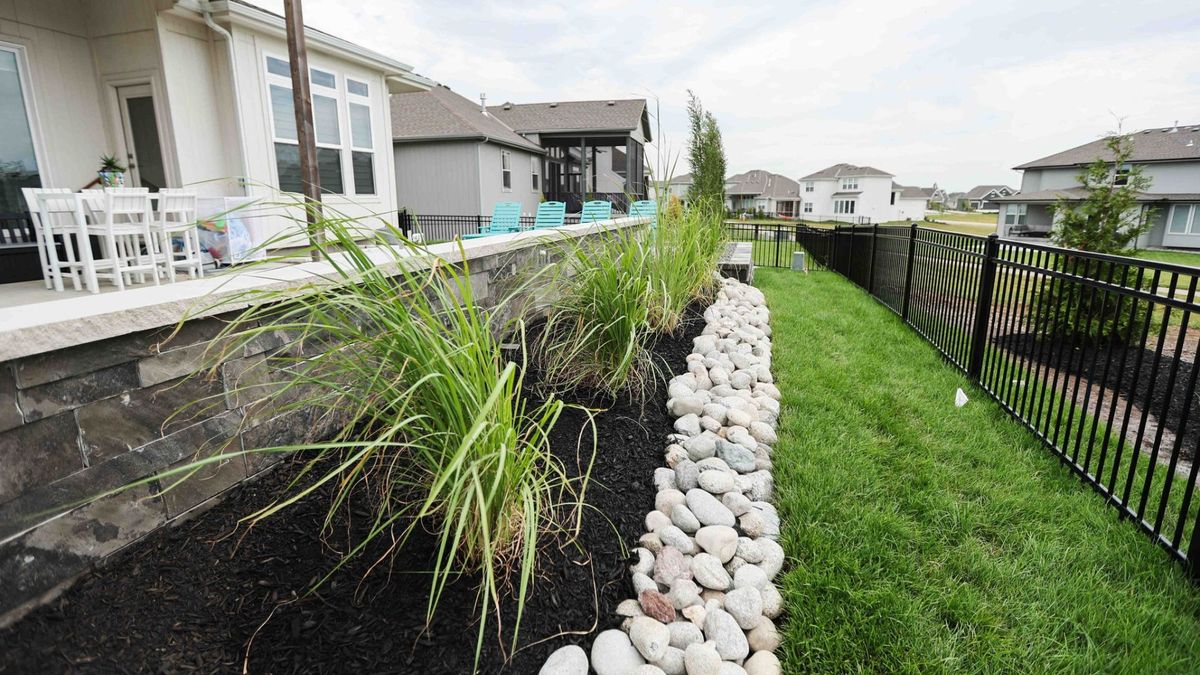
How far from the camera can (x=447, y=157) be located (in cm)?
1582

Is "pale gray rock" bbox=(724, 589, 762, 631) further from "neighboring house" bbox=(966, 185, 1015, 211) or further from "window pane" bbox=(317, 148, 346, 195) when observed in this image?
"neighboring house" bbox=(966, 185, 1015, 211)

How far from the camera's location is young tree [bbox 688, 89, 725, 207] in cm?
1234

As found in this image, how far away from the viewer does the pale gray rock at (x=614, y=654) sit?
1.44 m

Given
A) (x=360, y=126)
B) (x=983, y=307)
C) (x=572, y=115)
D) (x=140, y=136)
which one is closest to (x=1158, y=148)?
(x=572, y=115)

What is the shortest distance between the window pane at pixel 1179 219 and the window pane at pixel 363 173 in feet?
110

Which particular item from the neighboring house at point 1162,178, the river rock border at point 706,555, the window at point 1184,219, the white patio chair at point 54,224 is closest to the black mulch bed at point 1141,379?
the river rock border at point 706,555

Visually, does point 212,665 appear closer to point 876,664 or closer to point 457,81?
point 876,664

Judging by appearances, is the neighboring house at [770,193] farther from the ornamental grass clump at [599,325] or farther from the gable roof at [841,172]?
the ornamental grass clump at [599,325]

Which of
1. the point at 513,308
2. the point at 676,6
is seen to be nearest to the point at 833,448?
the point at 513,308

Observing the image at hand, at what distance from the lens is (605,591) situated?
5.46 ft

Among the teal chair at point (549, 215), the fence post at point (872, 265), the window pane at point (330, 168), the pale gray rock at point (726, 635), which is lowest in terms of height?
the pale gray rock at point (726, 635)

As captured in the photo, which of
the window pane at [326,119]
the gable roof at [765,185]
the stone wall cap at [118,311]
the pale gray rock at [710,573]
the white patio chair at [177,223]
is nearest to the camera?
the stone wall cap at [118,311]

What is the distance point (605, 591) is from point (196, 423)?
1.27 metres

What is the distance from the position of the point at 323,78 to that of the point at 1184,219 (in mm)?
34377
